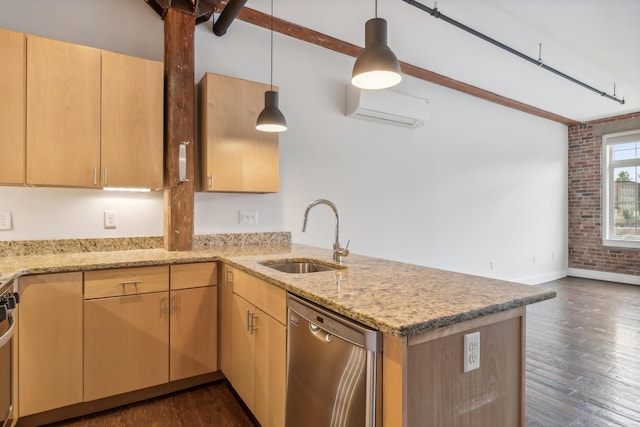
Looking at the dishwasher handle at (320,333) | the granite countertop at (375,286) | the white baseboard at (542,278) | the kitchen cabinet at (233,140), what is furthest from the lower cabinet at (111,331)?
the white baseboard at (542,278)

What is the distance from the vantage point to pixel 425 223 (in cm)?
434

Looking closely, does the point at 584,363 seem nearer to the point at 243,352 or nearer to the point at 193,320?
the point at 243,352

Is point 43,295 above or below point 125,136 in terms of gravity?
below

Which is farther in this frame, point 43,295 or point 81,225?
point 81,225

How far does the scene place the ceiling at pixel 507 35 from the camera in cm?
284

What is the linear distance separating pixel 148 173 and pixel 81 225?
64 centimetres

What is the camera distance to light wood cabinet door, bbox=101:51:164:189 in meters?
2.28

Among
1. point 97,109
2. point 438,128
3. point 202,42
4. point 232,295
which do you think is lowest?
point 232,295

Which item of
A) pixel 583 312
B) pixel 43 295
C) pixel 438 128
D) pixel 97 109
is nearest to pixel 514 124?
pixel 438 128

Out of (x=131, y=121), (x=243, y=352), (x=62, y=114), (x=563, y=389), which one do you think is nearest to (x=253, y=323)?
(x=243, y=352)

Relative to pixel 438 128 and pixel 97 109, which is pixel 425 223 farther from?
pixel 97 109

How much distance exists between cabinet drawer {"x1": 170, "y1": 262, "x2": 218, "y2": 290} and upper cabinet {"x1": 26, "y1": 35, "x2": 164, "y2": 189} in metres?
0.64

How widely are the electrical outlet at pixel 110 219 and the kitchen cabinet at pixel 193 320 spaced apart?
736mm

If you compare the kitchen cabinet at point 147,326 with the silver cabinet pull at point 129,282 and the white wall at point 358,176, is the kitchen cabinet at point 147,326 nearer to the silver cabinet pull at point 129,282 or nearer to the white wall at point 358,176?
the silver cabinet pull at point 129,282
